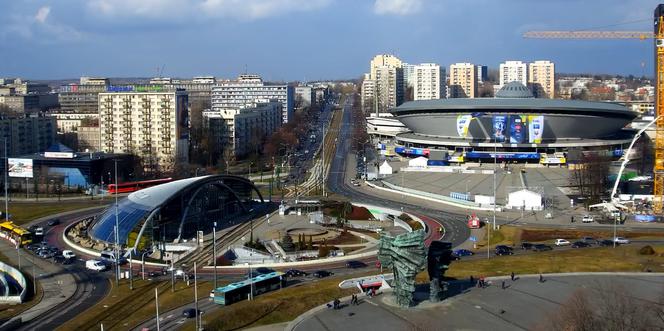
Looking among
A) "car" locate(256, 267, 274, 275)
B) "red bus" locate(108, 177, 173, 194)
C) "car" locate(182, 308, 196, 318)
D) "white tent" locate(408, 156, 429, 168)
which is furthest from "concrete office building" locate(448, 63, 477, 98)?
"car" locate(182, 308, 196, 318)

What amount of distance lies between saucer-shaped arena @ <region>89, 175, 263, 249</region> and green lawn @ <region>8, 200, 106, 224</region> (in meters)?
12.2

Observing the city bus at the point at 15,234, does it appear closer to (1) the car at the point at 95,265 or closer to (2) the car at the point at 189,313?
(1) the car at the point at 95,265

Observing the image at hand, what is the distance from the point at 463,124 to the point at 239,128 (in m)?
33.9

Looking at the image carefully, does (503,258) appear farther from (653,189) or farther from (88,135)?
(88,135)

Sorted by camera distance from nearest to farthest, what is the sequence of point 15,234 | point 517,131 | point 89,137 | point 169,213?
1. point 169,213
2. point 15,234
3. point 517,131
4. point 89,137

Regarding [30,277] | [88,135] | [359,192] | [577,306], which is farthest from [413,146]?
[577,306]

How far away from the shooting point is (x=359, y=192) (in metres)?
71.4

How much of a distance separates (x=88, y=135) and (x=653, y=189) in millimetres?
79097

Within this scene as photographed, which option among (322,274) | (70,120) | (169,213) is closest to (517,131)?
(169,213)

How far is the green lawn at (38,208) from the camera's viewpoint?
58750 mm

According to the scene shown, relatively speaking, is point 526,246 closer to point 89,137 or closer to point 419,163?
point 419,163

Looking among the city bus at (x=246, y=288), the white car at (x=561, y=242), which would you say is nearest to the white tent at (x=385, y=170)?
the white car at (x=561, y=242)

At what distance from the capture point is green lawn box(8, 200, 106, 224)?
193 feet

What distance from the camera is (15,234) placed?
4944 centimetres
